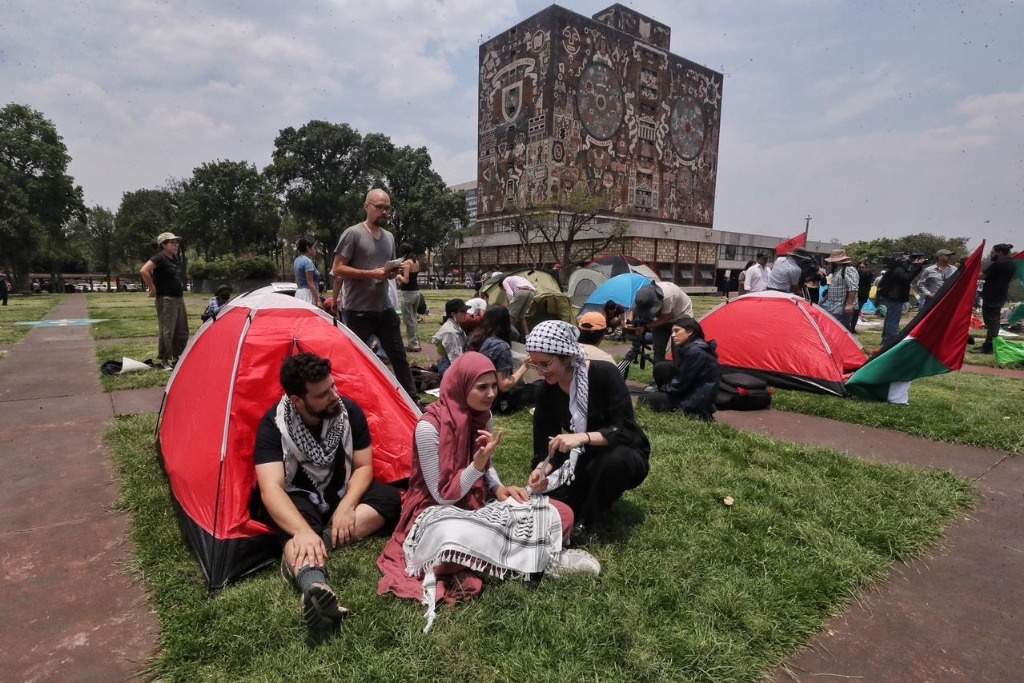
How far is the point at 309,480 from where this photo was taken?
9.27 ft

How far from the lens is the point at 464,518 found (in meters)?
2.47

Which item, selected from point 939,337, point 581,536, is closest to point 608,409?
point 581,536

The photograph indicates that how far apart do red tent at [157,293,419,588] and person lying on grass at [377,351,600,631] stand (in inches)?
27.1

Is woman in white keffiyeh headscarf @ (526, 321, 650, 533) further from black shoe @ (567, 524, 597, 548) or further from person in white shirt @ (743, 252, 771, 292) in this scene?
person in white shirt @ (743, 252, 771, 292)

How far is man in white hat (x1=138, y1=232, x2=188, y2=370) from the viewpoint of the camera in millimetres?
6957

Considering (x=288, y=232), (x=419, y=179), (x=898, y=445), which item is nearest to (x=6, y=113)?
(x=288, y=232)

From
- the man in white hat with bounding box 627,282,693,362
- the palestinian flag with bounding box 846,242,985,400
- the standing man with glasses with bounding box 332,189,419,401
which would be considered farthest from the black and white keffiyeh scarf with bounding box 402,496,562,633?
the palestinian flag with bounding box 846,242,985,400

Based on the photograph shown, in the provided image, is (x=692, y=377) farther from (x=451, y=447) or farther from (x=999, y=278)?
(x=999, y=278)

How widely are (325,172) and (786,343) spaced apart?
39.4m

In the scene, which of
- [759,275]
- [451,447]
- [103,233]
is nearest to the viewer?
[451,447]

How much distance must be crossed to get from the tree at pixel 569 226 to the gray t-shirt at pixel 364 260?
26.5 meters

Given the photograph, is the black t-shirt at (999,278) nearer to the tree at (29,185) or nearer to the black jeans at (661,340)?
the black jeans at (661,340)

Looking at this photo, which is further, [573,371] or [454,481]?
[573,371]

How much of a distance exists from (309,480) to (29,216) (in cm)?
4074
